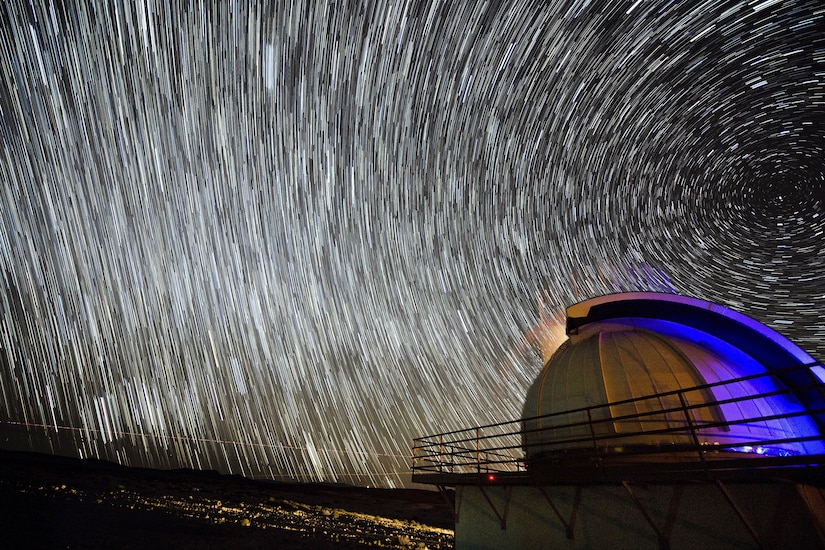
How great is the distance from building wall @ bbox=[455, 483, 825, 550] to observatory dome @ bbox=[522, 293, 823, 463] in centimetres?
108

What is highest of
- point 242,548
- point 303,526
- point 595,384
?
point 595,384

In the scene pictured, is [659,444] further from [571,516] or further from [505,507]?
[505,507]

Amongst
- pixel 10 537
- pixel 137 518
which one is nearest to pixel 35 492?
pixel 137 518

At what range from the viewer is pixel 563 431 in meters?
10.2

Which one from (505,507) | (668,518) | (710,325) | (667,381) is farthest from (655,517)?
(710,325)

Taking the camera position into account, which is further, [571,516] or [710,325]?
[710,325]

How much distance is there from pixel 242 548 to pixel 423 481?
6859mm

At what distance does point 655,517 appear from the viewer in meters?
7.33

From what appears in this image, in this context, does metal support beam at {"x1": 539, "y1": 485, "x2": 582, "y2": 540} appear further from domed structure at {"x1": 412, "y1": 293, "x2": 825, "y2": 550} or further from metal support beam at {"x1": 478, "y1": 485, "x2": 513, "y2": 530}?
metal support beam at {"x1": 478, "y1": 485, "x2": 513, "y2": 530}

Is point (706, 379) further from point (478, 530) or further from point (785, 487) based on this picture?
point (478, 530)

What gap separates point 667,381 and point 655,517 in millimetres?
3179

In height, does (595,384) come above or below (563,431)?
above

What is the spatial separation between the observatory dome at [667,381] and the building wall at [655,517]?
42.4 inches

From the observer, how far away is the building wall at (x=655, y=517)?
20.1 feet
